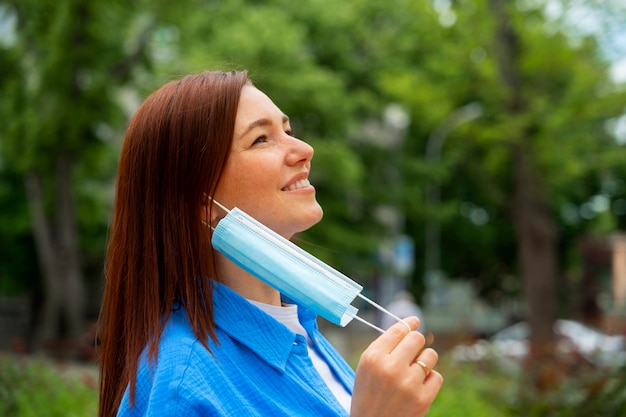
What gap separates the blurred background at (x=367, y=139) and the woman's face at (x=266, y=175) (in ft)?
1.17

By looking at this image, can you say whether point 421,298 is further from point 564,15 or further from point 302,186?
point 302,186

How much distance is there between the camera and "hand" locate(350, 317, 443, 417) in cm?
169

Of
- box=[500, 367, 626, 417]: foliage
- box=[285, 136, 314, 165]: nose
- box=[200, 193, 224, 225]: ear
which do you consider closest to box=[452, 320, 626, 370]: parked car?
box=[500, 367, 626, 417]: foliage

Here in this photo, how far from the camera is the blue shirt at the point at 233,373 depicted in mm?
1673

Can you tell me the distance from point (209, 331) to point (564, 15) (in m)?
12.5

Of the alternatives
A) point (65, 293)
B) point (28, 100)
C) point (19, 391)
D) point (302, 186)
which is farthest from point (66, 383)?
point (65, 293)

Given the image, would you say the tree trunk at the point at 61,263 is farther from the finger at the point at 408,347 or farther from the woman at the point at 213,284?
the finger at the point at 408,347

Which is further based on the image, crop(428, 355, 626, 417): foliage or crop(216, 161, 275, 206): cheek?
crop(428, 355, 626, 417): foliage

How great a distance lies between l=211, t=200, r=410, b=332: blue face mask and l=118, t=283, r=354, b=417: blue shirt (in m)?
0.12

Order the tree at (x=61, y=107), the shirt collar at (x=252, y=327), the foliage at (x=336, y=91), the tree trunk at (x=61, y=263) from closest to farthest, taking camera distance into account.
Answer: the shirt collar at (x=252, y=327) → the foliage at (x=336, y=91) → the tree at (x=61, y=107) → the tree trunk at (x=61, y=263)

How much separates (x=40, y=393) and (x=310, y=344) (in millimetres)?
4688

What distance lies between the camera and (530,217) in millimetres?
14539

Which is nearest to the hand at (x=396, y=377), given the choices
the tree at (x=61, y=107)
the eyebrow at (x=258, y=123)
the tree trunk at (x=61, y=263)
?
the eyebrow at (x=258, y=123)

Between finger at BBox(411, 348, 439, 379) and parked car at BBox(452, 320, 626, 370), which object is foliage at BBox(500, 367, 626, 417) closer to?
parked car at BBox(452, 320, 626, 370)
